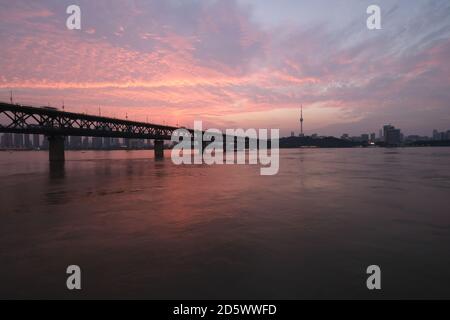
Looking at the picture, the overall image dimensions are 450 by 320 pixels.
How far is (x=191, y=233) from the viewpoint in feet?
42.1

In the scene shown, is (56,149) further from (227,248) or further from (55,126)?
(227,248)

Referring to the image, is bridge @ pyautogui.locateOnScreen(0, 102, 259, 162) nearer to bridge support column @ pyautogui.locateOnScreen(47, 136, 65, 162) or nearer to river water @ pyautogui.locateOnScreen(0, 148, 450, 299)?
bridge support column @ pyautogui.locateOnScreen(47, 136, 65, 162)

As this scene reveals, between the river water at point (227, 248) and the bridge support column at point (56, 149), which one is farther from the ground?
the bridge support column at point (56, 149)

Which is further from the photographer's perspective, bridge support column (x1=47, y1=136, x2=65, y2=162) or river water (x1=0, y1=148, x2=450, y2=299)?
bridge support column (x1=47, y1=136, x2=65, y2=162)

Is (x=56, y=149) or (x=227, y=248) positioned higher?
(x=56, y=149)

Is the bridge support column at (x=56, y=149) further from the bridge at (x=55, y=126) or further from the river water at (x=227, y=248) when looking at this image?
the river water at (x=227, y=248)

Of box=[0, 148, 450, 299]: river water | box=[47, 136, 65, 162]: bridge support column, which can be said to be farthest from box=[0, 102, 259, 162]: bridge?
box=[0, 148, 450, 299]: river water

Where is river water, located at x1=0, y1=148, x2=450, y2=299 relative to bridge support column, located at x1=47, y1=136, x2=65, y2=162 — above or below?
below

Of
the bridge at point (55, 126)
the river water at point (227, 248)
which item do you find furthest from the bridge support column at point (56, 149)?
the river water at point (227, 248)

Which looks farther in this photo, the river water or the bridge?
the bridge

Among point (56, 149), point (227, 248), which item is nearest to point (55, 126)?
point (56, 149)
